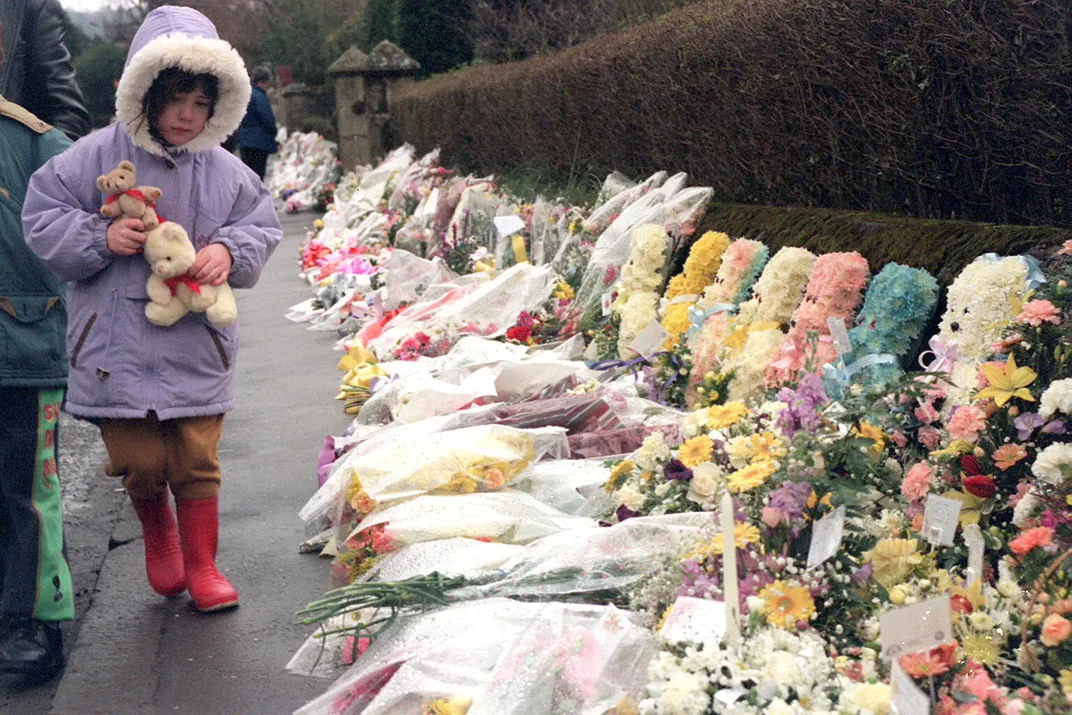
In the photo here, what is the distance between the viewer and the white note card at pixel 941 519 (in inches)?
117

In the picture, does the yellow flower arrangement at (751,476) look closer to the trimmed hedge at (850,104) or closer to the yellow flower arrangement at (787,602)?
the yellow flower arrangement at (787,602)

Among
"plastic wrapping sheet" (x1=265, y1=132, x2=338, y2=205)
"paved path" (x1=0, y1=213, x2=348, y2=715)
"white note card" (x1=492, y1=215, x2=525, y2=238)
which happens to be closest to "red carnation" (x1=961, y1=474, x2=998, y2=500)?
"paved path" (x1=0, y1=213, x2=348, y2=715)

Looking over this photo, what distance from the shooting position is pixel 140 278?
3881 millimetres

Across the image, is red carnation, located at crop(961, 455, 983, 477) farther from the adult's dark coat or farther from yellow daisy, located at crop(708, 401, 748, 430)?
the adult's dark coat

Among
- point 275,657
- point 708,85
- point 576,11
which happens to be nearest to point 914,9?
point 708,85

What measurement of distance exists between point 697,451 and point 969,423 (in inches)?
28.4

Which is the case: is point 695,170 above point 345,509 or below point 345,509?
above

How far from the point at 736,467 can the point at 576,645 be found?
25.5 inches

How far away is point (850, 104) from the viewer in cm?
488

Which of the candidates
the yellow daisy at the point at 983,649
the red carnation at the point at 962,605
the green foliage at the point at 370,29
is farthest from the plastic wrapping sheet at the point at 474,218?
the green foliage at the point at 370,29

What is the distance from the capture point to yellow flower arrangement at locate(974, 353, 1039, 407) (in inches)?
116

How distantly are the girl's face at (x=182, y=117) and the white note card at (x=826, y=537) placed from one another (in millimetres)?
2206

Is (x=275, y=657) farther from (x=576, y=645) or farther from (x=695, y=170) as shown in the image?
(x=695, y=170)

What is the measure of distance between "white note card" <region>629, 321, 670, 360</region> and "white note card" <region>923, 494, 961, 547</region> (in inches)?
93.0
